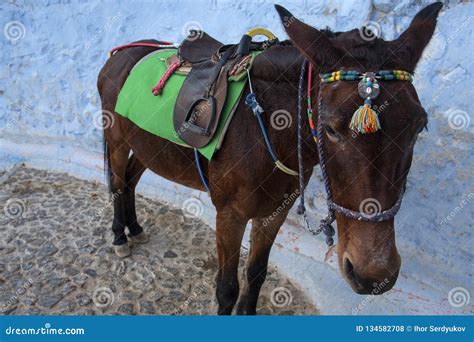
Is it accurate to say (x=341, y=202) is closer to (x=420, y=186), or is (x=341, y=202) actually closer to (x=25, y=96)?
(x=420, y=186)

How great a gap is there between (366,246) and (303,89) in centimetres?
82

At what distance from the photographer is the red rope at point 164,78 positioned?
282cm

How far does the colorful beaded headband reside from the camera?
150 centimetres

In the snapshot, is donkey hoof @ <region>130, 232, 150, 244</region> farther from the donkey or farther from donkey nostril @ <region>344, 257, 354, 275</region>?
donkey nostril @ <region>344, 257, 354, 275</region>

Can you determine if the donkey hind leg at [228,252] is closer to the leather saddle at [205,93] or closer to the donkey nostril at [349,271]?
the leather saddle at [205,93]

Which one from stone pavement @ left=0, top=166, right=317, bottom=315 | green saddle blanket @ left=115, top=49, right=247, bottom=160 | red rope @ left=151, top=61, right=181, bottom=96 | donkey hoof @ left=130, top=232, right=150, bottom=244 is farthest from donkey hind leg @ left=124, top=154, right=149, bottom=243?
red rope @ left=151, top=61, right=181, bottom=96

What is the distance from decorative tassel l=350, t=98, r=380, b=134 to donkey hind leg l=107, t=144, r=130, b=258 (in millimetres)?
2483

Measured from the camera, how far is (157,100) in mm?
2840

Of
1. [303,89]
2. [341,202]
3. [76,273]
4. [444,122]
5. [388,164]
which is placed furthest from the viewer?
[76,273]

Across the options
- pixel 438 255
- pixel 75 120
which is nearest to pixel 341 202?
pixel 438 255

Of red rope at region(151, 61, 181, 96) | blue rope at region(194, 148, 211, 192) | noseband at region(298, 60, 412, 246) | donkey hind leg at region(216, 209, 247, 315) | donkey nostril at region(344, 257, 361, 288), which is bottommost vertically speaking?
donkey hind leg at region(216, 209, 247, 315)

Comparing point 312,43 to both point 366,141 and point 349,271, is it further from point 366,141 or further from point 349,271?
point 349,271

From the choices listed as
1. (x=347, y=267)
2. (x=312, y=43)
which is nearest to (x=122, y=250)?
(x=347, y=267)

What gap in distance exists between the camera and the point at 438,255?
3.22 m
